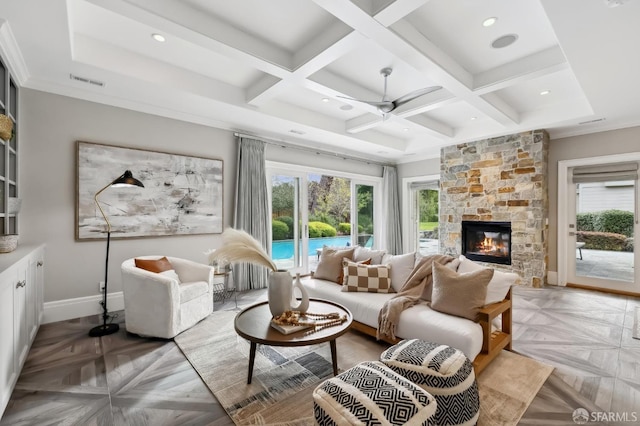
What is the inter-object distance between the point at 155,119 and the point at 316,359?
354 centimetres

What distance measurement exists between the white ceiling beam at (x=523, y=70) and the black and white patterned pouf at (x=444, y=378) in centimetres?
286

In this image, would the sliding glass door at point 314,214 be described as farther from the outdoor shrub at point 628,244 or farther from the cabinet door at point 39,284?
the outdoor shrub at point 628,244

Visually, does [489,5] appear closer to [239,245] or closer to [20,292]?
[239,245]

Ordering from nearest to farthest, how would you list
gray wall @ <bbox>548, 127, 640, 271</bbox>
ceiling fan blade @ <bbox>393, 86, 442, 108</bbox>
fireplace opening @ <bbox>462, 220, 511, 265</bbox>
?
ceiling fan blade @ <bbox>393, 86, 442, 108</bbox>
gray wall @ <bbox>548, 127, 640, 271</bbox>
fireplace opening @ <bbox>462, 220, 511, 265</bbox>

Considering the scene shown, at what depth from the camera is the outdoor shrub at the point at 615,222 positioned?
14.9 feet

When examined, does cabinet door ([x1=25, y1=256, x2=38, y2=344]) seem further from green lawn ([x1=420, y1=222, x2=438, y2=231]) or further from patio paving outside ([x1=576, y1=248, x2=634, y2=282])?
patio paving outside ([x1=576, y1=248, x2=634, y2=282])

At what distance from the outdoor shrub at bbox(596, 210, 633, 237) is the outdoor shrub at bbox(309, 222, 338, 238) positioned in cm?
446

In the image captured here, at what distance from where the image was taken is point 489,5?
7.48 feet

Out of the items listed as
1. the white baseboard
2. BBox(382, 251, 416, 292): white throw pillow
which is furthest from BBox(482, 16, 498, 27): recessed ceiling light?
the white baseboard

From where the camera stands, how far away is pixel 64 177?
333cm

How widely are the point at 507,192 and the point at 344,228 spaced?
315cm

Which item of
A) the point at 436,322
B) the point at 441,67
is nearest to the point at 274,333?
the point at 436,322

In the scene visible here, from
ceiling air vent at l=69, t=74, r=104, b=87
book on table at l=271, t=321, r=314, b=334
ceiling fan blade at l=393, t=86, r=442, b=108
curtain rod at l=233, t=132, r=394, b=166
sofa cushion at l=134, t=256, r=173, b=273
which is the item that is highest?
ceiling air vent at l=69, t=74, r=104, b=87

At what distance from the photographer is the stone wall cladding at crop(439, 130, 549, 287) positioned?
4852 mm
